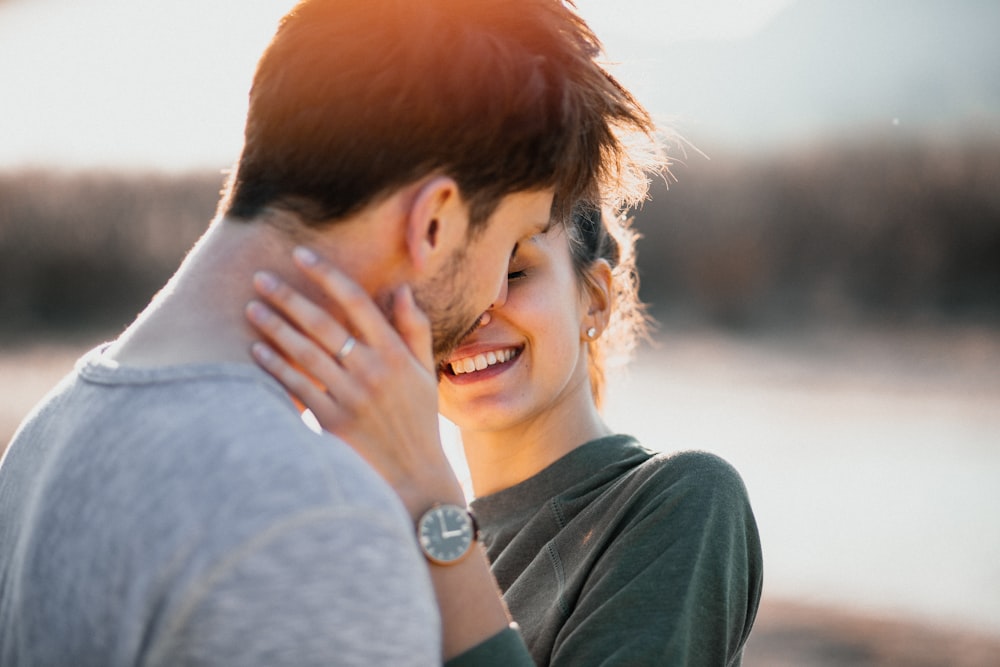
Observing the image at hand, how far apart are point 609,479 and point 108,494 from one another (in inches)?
46.9

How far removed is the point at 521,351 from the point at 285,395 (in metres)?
1.04

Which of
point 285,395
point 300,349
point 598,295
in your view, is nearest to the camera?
point 285,395

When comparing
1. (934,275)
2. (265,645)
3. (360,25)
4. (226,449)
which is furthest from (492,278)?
(934,275)

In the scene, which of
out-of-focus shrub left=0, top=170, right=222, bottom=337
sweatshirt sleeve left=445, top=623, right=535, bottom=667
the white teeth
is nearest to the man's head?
sweatshirt sleeve left=445, top=623, right=535, bottom=667

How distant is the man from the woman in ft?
0.37

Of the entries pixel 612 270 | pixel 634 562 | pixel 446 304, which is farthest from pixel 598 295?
pixel 446 304

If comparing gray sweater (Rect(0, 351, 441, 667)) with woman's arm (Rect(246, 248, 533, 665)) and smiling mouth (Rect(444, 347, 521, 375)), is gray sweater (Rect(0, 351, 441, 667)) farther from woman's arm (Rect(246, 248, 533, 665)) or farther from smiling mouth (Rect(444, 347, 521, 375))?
smiling mouth (Rect(444, 347, 521, 375))

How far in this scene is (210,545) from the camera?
1.09 m

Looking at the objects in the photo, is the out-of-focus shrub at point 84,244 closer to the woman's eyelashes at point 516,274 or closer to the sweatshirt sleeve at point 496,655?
the woman's eyelashes at point 516,274

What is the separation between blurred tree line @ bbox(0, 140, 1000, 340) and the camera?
1270 cm

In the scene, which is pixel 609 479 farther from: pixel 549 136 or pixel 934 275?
pixel 934 275

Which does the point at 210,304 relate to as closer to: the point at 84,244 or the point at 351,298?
the point at 351,298

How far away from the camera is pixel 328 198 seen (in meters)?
1.40

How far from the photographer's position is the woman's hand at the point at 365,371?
138 centimetres
